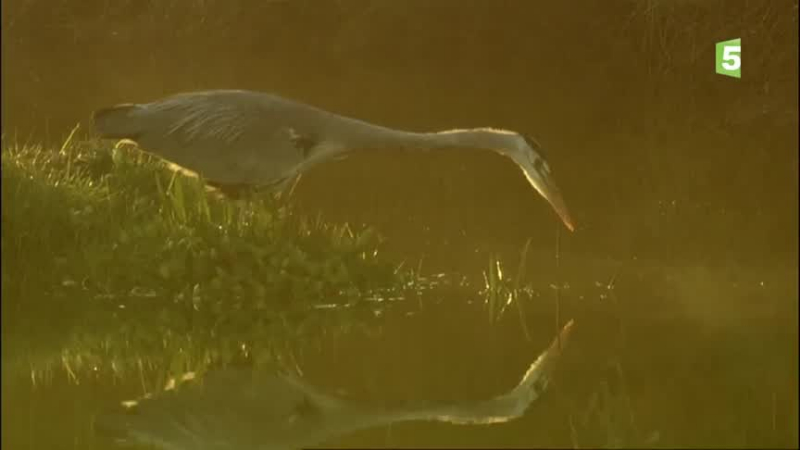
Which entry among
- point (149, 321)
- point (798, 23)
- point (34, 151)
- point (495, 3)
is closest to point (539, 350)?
point (149, 321)

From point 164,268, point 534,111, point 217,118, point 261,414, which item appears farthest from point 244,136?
point 534,111

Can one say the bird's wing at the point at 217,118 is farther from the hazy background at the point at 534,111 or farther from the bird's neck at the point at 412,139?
the hazy background at the point at 534,111

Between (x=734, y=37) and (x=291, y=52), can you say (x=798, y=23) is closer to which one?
(x=734, y=37)

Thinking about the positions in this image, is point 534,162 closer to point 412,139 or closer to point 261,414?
point 412,139

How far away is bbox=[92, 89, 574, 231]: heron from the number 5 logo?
190 cm

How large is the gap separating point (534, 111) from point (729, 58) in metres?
1.72

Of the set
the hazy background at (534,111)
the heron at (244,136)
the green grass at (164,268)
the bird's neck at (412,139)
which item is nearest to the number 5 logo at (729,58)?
the hazy background at (534,111)

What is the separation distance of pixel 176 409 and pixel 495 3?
5.95 m

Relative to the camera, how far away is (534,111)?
7.78 meters

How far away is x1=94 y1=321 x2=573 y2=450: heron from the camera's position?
2.63 metres

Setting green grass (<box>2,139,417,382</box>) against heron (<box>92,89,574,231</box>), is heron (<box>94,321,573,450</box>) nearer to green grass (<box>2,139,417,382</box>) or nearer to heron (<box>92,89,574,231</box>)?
green grass (<box>2,139,417,382</box>)

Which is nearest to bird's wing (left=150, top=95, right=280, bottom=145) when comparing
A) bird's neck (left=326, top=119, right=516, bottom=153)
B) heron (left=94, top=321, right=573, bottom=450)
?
bird's neck (left=326, top=119, right=516, bottom=153)

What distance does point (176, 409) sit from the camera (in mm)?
2830

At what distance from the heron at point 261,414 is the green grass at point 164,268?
42 cm
